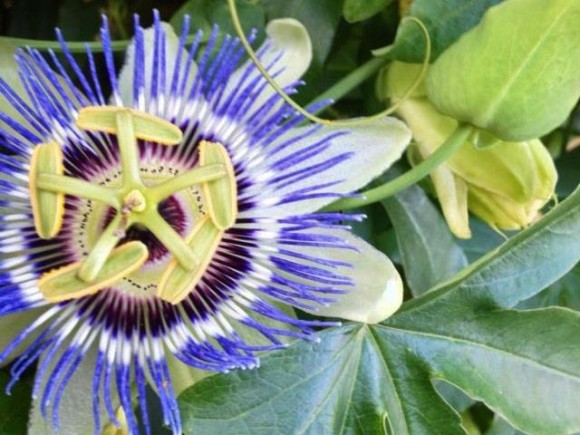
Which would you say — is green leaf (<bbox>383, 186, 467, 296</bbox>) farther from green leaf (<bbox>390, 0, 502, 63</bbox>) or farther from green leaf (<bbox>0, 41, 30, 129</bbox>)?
green leaf (<bbox>0, 41, 30, 129</bbox>)

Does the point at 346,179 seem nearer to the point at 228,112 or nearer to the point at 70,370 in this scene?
the point at 228,112

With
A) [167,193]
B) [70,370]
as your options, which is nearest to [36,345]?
[70,370]

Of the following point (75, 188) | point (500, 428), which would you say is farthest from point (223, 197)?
point (500, 428)

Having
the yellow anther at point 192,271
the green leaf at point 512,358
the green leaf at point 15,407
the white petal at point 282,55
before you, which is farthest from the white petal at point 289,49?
the green leaf at point 15,407

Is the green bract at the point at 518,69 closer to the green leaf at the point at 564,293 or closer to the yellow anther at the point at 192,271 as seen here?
the yellow anther at the point at 192,271

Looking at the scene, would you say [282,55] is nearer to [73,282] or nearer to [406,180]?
[406,180]

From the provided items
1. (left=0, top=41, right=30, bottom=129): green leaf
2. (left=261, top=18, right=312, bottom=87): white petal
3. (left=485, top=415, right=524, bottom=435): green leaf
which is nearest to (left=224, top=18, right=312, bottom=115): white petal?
(left=261, top=18, right=312, bottom=87): white petal
